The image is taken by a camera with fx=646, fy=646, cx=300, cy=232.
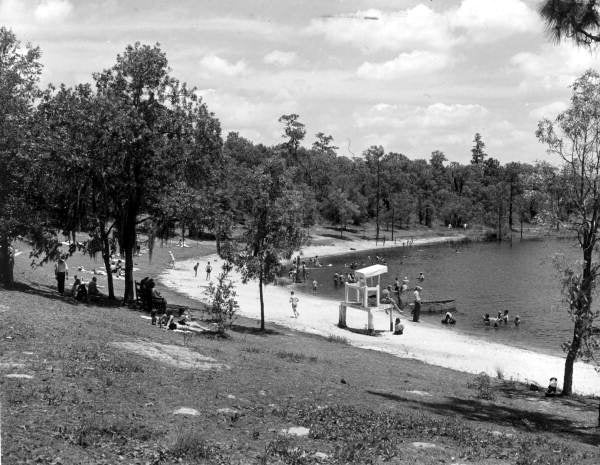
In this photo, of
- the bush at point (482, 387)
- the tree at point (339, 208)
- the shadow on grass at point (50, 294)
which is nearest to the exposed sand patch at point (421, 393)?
the bush at point (482, 387)

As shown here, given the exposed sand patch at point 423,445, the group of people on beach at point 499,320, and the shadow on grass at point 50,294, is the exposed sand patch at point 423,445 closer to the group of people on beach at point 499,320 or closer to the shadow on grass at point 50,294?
the shadow on grass at point 50,294

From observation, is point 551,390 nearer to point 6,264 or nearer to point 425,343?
point 425,343

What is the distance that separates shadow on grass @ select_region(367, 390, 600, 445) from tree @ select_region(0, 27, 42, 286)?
15.6 metres

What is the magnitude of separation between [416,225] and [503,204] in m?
21.0

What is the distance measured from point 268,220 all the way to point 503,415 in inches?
585

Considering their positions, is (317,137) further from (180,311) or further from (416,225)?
(180,311)

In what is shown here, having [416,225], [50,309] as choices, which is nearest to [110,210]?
[50,309]

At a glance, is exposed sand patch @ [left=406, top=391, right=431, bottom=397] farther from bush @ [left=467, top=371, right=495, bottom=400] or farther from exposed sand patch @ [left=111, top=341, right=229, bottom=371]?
exposed sand patch @ [left=111, top=341, right=229, bottom=371]

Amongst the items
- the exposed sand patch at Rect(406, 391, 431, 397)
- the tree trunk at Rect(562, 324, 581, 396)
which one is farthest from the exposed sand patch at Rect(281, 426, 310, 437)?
the tree trunk at Rect(562, 324, 581, 396)

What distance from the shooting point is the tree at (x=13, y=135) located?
24500 millimetres

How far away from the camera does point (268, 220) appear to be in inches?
1151

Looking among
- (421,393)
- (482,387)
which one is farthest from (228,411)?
(482,387)

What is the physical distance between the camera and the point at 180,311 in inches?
1045

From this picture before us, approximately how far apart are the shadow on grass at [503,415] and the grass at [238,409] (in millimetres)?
68
